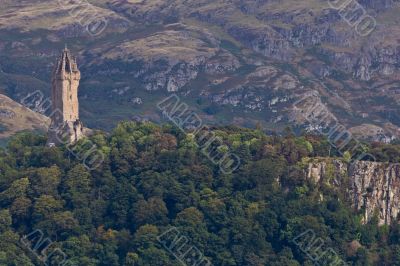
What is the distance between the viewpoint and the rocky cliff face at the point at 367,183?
477ft

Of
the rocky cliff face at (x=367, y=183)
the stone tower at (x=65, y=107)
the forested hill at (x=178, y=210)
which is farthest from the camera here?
the stone tower at (x=65, y=107)

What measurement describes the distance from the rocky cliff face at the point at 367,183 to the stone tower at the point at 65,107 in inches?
980

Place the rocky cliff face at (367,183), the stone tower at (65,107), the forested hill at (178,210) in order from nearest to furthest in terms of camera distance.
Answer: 1. the forested hill at (178,210)
2. the rocky cliff face at (367,183)
3. the stone tower at (65,107)

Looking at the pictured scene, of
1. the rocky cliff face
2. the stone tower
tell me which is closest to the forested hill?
the rocky cliff face

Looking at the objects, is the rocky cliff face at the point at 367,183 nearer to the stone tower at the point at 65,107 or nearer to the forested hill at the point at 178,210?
the forested hill at the point at 178,210

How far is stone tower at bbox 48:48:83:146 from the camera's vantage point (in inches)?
6132

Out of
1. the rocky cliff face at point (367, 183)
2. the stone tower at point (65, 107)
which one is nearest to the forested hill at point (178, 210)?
the rocky cliff face at point (367, 183)

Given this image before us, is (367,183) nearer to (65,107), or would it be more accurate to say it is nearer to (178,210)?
(178,210)

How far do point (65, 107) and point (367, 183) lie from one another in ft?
102

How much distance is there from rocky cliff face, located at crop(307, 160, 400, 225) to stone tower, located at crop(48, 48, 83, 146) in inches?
980

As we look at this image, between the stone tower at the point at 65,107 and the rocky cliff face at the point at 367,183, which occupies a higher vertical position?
the stone tower at the point at 65,107

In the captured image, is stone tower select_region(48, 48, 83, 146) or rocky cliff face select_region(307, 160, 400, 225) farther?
stone tower select_region(48, 48, 83, 146)

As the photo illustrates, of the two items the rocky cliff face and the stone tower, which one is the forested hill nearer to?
the rocky cliff face

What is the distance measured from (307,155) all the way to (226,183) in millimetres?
9119
